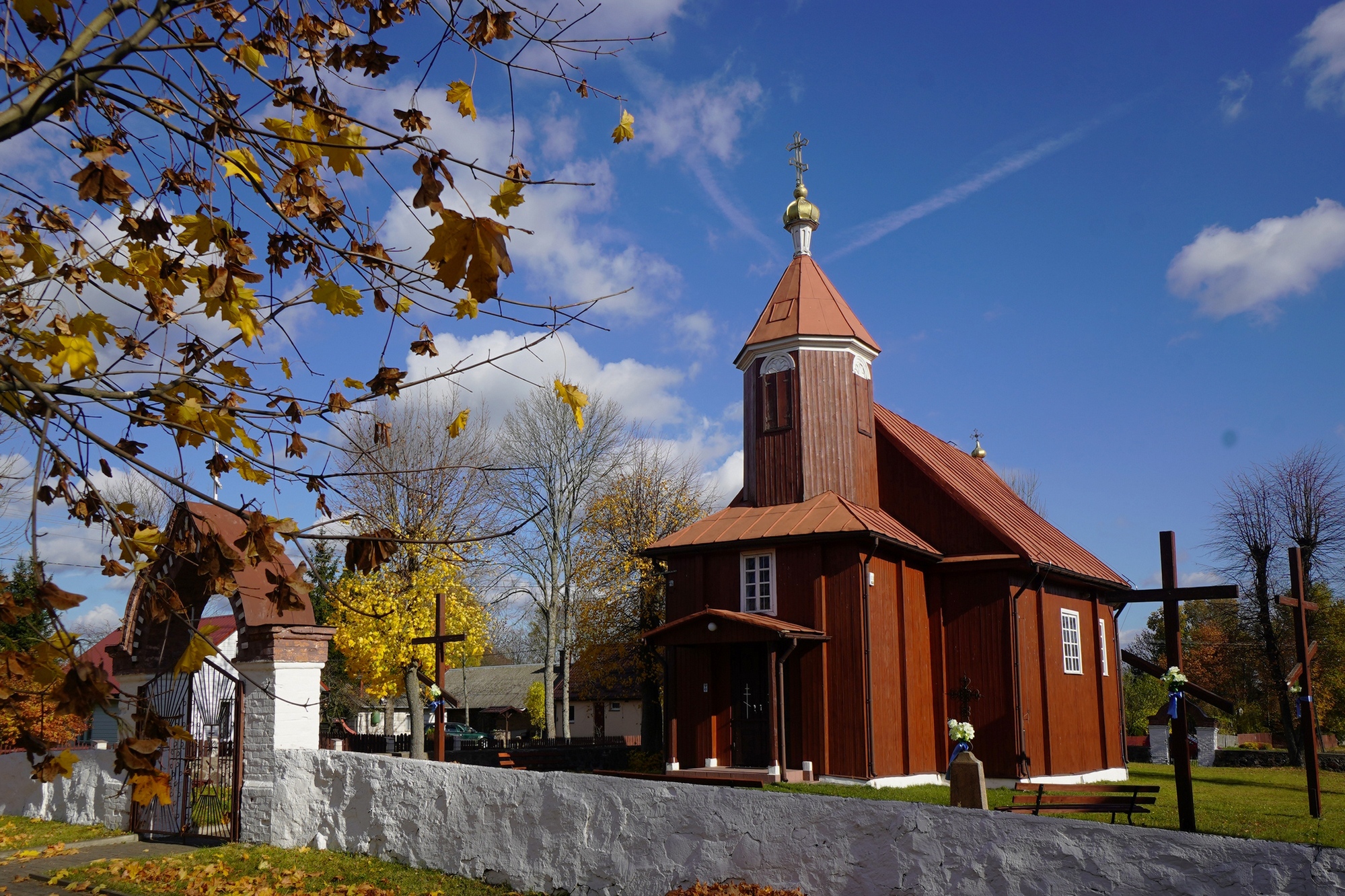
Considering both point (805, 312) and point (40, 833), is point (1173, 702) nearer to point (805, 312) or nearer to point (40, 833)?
point (805, 312)

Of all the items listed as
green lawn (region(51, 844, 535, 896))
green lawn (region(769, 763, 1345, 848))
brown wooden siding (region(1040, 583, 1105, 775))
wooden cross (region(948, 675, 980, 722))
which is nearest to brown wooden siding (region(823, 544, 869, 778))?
green lawn (region(769, 763, 1345, 848))

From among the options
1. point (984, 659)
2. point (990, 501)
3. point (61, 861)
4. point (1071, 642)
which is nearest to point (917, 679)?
point (984, 659)

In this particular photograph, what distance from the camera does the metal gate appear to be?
11977 millimetres

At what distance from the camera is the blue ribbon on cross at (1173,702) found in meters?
10.3

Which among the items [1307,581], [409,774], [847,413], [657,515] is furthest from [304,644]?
[1307,581]

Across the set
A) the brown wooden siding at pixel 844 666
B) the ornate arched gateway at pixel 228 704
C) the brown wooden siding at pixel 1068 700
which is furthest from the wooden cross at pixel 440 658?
the brown wooden siding at pixel 1068 700

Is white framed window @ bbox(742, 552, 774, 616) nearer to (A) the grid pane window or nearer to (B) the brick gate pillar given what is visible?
(A) the grid pane window

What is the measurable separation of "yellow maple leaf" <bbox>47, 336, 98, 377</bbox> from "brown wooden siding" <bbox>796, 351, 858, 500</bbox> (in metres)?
17.9

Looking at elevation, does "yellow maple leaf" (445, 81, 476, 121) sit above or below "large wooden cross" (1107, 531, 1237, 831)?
above

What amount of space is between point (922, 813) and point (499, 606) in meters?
27.1

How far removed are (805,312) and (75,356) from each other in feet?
62.2

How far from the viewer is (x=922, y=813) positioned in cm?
723

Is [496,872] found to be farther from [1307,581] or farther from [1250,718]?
[1250,718]

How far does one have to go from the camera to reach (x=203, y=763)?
12688 millimetres
